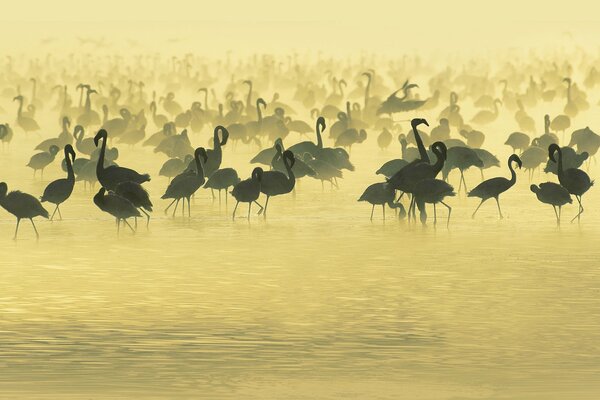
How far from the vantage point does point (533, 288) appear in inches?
577

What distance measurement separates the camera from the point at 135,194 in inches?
790

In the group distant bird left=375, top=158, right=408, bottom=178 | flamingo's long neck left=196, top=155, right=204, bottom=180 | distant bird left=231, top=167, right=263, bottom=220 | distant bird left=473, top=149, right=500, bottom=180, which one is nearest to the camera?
distant bird left=231, top=167, right=263, bottom=220

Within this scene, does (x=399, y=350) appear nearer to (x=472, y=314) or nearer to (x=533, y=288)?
(x=472, y=314)

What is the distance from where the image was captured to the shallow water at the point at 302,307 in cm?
1059

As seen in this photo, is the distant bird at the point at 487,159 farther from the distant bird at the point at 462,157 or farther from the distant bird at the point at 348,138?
the distant bird at the point at 348,138

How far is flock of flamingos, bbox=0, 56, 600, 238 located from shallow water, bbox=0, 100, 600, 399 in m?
0.41

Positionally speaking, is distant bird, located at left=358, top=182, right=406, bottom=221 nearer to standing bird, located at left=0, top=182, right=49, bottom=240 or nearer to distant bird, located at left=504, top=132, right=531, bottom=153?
standing bird, located at left=0, top=182, right=49, bottom=240

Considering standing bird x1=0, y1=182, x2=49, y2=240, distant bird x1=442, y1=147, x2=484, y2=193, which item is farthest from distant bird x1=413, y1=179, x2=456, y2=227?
standing bird x1=0, y1=182, x2=49, y2=240

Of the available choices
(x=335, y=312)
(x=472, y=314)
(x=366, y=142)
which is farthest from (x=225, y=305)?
(x=366, y=142)

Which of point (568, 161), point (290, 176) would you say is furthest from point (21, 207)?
point (568, 161)

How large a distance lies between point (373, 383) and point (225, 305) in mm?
3310

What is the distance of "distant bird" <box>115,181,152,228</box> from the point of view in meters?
20.0

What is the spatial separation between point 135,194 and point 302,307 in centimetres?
691

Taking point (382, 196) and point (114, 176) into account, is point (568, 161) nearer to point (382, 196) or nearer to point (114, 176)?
point (382, 196)
